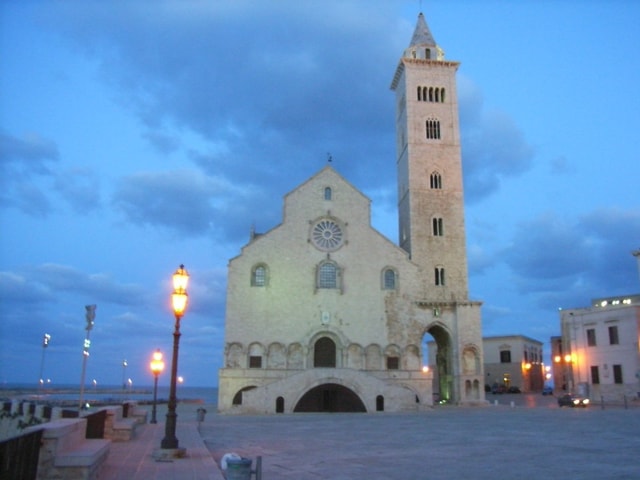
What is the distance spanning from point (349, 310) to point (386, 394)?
318 inches

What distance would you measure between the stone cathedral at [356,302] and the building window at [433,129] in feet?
4.98

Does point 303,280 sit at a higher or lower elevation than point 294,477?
higher

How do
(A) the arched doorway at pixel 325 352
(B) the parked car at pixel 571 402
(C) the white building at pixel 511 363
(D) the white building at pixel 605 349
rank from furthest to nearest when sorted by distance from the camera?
(C) the white building at pixel 511 363
(D) the white building at pixel 605 349
(A) the arched doorway at pixel 325 352
(B) the parked car at pixel 571 402

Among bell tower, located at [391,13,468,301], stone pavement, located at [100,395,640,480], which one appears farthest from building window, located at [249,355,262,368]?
stone pavement, located at [100,395,640,480]

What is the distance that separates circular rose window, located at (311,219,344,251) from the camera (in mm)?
48031

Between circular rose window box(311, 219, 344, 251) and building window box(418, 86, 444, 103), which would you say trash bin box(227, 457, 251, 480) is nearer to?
circular rose window box(311, 219, 344, 251)

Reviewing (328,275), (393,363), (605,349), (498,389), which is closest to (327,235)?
(328,275)

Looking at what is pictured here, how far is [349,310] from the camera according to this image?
153ft

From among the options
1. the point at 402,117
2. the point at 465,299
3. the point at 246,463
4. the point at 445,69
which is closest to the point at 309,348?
the point at 465,299

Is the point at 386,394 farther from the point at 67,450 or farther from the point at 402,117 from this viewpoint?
the point at 67,450

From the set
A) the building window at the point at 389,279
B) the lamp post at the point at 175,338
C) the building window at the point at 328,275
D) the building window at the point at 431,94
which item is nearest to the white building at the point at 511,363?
the building window at the point at 389,279

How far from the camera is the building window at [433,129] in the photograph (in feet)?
179

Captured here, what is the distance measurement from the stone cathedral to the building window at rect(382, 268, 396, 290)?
9 cm

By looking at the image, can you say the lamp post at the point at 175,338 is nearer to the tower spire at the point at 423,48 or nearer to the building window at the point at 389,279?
the building window at the point at 389,279
